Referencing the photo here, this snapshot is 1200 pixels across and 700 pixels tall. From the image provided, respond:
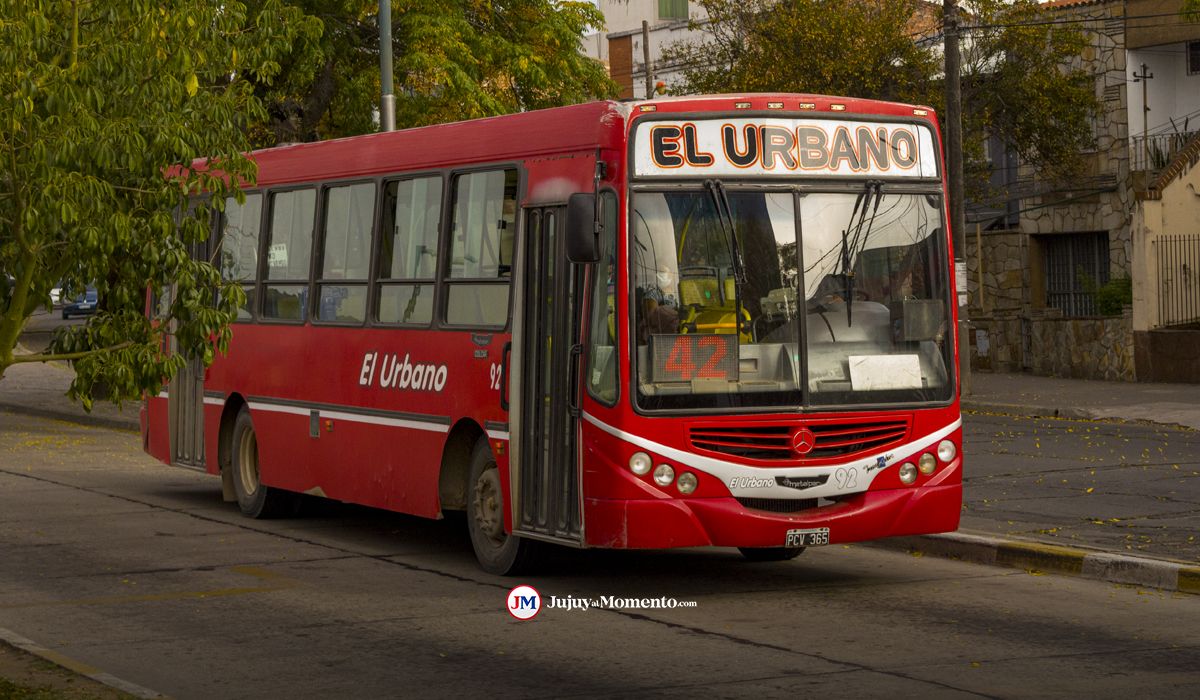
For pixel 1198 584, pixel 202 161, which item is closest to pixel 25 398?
pixel 202 161

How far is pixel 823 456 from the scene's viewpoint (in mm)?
10758

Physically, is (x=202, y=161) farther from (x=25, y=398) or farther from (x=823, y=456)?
(x=25, y=398)

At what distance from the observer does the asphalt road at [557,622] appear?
27.7 feet

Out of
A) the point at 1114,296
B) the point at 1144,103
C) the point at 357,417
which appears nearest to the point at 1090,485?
the point at 357,417

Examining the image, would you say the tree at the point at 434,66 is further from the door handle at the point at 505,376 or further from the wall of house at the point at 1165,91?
the door handle at the point at 505,376

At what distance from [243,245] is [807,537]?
7011 millimetres

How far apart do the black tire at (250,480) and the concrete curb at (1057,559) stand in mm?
5382

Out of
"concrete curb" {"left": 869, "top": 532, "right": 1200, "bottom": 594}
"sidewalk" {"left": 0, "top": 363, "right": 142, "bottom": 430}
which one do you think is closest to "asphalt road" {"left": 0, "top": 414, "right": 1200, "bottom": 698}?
"concrete curb" {"left": 869, "top": 532, "right": 1200, "bottom": 594}

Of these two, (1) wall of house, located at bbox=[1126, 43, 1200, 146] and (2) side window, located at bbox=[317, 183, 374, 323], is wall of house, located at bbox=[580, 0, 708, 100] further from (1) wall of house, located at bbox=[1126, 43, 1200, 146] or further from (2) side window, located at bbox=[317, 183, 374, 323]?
(2) side window, located at bbox=[317, 183, 374, 323]

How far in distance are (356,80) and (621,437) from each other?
18.7 m

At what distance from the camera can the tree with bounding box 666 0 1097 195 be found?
3212cm

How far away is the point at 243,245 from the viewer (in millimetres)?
15773

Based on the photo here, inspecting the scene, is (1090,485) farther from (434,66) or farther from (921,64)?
(921,64)

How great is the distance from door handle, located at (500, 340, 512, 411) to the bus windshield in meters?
1.41
